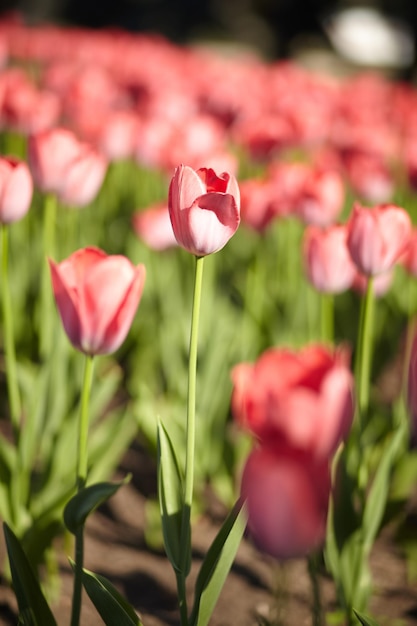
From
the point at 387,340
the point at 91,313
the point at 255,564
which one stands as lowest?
the point at 255,564

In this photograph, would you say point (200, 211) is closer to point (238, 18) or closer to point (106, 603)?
point (106, 603)

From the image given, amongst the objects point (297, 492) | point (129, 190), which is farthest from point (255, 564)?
point (129, 190)

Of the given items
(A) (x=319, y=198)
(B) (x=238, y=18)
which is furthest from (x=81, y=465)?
(B) (x=238, y=18)

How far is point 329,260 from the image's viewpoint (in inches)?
52.4

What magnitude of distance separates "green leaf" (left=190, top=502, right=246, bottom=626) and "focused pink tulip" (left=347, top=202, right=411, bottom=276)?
419 millimetres

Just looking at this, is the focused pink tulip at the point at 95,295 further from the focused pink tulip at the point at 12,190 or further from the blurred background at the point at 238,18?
the blurred background at the point at 238,18

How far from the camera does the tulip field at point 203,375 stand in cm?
85

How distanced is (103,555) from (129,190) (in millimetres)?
2174

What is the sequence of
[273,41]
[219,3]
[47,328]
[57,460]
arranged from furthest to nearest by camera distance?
[219,3], [273,41], [47,328], [57,460]

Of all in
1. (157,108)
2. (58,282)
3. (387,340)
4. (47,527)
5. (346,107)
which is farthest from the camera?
(346,107)

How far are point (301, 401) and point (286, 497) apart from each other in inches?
2.9

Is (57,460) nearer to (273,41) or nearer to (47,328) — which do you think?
(47,328)

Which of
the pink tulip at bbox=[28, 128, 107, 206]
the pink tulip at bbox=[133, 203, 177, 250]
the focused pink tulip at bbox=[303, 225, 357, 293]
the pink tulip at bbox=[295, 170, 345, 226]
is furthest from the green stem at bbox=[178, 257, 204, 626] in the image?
the pink tulip at bbox=[133, 203, 177, 250]

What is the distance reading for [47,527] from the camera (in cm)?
118
